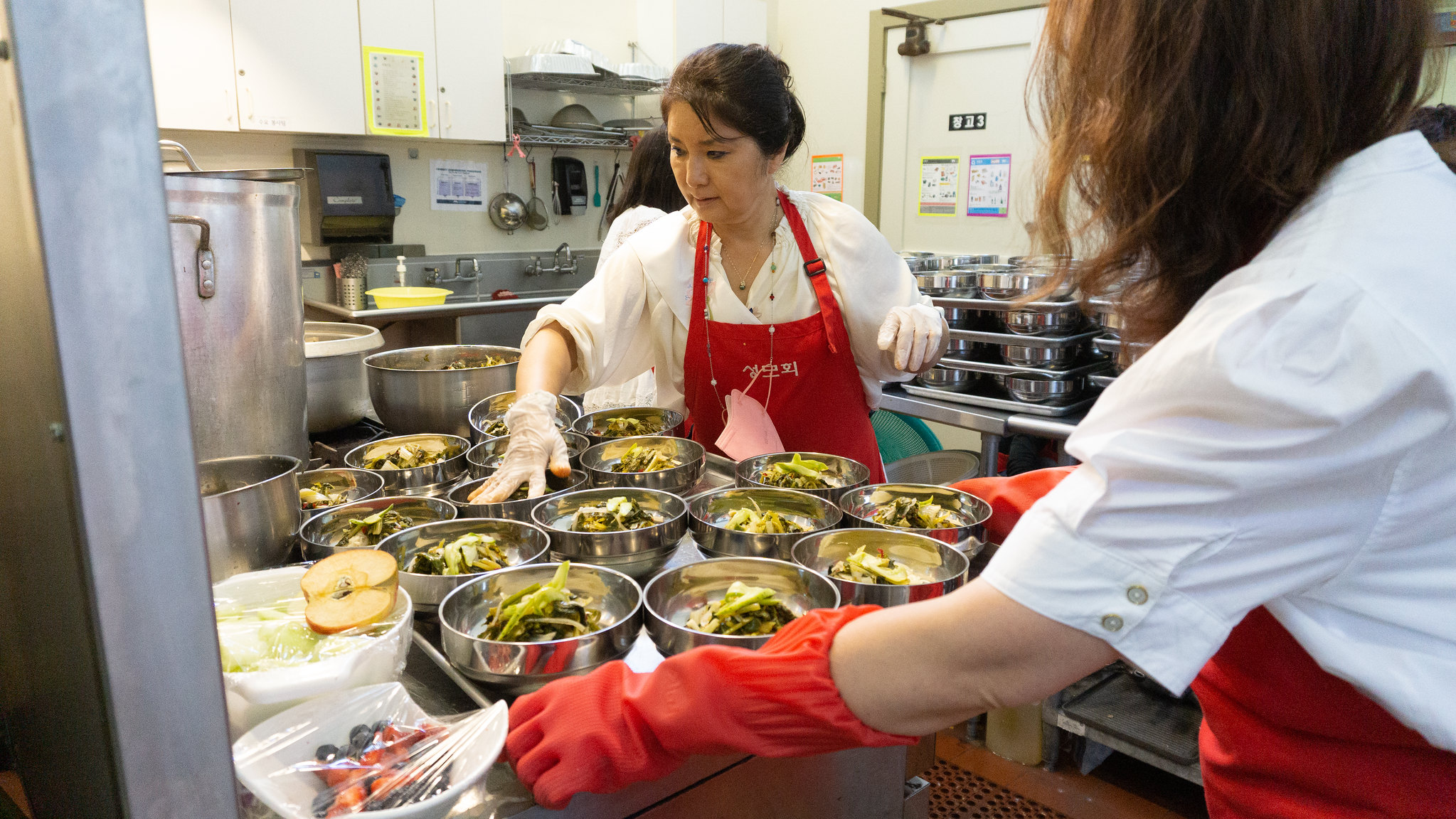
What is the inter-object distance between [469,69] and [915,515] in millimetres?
4125

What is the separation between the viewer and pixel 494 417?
1946mm

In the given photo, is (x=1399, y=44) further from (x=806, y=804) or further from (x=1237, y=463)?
(x=806, y=804)

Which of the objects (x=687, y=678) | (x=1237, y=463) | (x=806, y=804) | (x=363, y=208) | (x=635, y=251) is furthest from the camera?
(x=363, y=208)

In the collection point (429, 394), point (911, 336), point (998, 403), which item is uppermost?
point (911, 336)

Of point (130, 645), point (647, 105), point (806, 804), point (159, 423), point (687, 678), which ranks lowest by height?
point (806, 804)

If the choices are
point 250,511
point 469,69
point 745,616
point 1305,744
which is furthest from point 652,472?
point 469,69

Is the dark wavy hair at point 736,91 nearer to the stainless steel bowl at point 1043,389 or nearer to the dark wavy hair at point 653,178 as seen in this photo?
the dark wavy hair at point 653,178

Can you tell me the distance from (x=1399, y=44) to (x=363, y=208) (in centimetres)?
464

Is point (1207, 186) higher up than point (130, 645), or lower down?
higher up

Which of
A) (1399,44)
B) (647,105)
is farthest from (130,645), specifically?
(647,105)

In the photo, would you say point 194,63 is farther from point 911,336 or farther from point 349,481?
point 911,336

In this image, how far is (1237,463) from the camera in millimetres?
657

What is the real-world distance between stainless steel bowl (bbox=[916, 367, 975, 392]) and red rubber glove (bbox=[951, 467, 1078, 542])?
6.04 ft

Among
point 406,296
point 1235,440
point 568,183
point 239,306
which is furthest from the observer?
point 568,183
